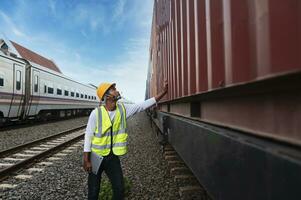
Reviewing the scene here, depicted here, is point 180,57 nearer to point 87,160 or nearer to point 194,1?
point 194,1

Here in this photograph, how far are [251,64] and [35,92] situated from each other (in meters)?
14.8

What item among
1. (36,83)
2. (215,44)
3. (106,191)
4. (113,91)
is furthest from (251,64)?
(36,83)

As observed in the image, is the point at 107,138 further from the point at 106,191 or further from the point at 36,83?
the point at 36,83

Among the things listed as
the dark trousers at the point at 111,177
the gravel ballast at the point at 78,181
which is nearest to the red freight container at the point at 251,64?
the dark trousers at the point at 111,177

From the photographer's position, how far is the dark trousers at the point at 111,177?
2.97 metres

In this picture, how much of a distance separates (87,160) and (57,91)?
17.2 metres

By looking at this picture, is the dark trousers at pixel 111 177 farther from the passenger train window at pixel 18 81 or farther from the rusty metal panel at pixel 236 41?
the passenger train window at pixel 18 81

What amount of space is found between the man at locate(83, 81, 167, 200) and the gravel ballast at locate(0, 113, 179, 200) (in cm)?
124

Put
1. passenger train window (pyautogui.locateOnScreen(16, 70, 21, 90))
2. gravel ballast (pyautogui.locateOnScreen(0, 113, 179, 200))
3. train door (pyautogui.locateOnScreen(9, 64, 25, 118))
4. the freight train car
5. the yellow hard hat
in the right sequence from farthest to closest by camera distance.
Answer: passenger train window (pyautogui.locateOnScreen(16, 70, 21, 90))
train door (pyautogui.locateOnScreen(9, 64, 25, 118))
gravel ballast (pyautogui.locateOnScreen(0, 113, 179, 200))
the yellow hard hat
the freight train car

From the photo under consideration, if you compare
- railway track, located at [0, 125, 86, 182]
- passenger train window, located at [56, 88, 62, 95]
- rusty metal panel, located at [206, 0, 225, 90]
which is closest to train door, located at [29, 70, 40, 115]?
passenger train window, located at [56, 88, 62, 95]

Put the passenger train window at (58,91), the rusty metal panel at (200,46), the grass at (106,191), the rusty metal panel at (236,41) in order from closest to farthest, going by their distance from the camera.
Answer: the rusty metal panel at (236,41), the rusty metal panel at (200,46), the grass at (106,191), the passenger train window at (58,91)

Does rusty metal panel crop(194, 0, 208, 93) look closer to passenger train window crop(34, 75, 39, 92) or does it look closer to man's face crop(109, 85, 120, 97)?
man's face crop(109, 85, 120, 97)

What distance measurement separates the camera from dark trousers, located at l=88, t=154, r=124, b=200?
297 cm

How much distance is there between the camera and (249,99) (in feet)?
5.19
